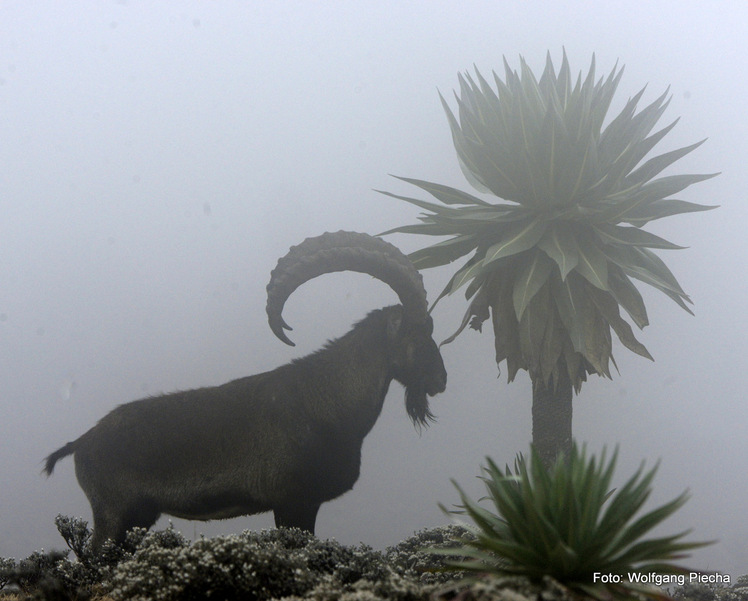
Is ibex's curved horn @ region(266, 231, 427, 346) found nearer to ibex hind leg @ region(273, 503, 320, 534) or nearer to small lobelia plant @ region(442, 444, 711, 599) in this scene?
ibex hind leg @ region(273, 503, 320, 534)

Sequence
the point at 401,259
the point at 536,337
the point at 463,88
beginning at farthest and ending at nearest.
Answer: the point at 463,88
the point at 536,337
the point at 401,259

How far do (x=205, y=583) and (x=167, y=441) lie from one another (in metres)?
1.91

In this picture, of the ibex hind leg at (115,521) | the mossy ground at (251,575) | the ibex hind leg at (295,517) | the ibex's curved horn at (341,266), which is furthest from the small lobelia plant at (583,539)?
the ibex hind leg at (115,521)

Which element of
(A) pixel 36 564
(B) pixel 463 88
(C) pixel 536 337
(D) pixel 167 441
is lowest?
(A) pixel 36 564

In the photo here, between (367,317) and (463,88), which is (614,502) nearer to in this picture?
(367,317)

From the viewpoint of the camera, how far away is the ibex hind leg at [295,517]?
5371mm

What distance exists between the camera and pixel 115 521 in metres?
5.36

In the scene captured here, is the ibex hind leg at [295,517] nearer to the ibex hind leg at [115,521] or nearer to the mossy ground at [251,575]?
the mossy ground at [251,575]

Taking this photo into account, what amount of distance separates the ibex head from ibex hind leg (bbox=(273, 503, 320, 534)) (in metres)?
1.33

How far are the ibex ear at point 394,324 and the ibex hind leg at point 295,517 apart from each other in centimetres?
157

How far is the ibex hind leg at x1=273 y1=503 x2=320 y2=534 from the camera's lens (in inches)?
211

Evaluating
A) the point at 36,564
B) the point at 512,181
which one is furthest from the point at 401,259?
the point at 36,564

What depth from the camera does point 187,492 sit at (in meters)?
5.41

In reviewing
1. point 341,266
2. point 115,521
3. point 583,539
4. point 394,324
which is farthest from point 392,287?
point 583,539
